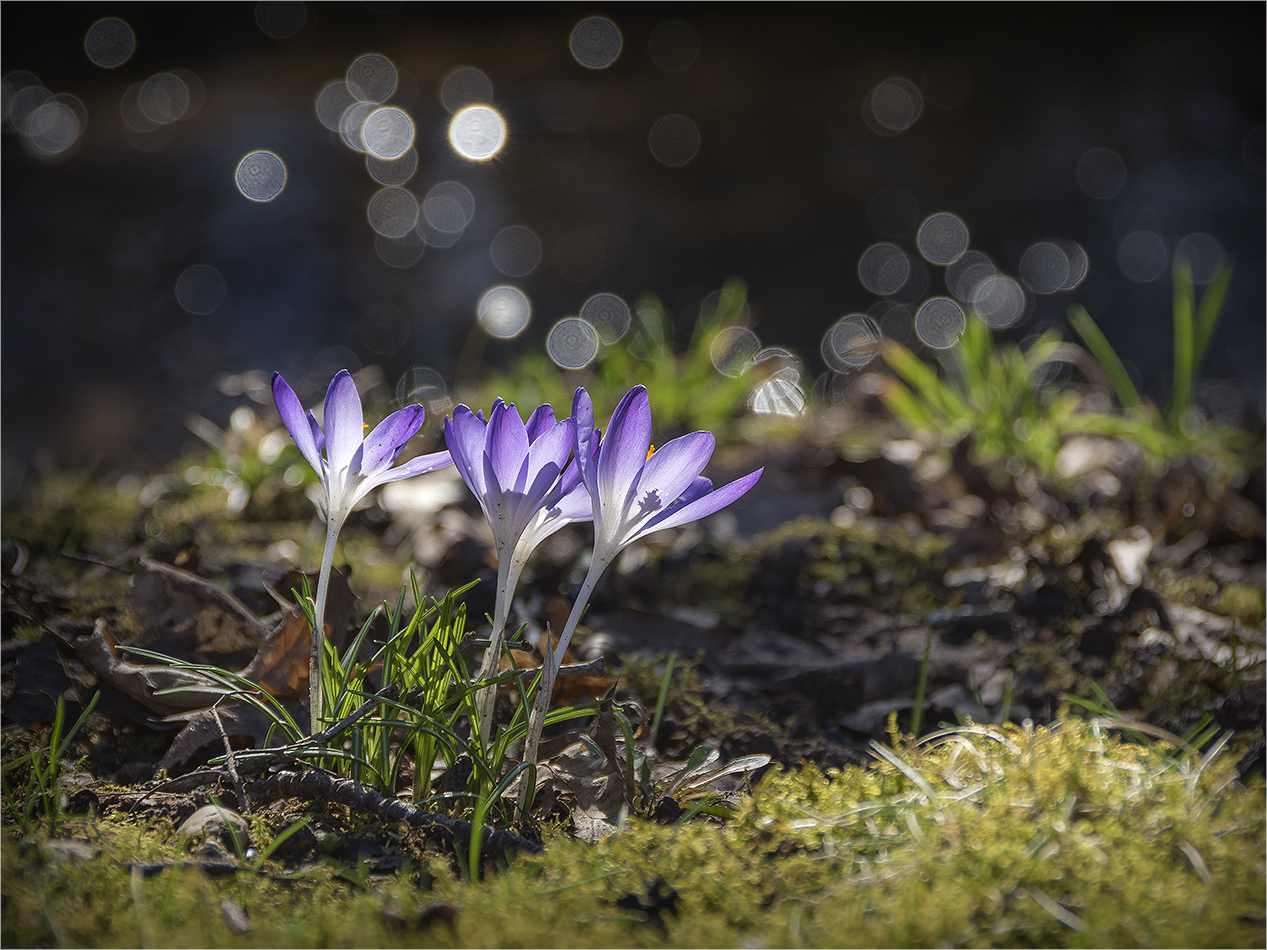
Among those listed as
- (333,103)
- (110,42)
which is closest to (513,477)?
(333,103)

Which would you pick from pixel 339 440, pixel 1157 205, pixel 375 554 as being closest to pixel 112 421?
pixel 375 554

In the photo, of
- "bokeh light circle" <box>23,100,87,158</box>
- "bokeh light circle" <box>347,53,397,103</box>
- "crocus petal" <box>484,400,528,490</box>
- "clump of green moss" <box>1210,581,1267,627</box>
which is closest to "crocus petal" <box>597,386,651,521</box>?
"crocus petal" <box>484,400,528,490</box>

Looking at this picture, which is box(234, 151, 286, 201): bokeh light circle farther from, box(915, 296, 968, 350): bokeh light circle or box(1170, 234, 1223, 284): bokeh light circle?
box(1170, 234, 1223, 284): bokeh light circle

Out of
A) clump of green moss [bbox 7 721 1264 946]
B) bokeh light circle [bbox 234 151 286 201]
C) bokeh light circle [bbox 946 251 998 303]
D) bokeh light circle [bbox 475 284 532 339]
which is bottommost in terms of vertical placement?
clump of green moss [bbox 7 721 1264 946]

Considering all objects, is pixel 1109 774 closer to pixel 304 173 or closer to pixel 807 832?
pixel 807 832

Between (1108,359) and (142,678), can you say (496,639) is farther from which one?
(1108,359)
